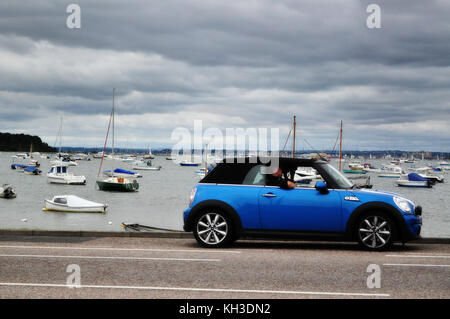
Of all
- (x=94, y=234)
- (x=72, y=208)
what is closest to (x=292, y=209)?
(x=94, y=234)

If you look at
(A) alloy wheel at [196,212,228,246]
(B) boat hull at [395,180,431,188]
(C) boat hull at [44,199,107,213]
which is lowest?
(C) boat hull at [44,199,107,213]

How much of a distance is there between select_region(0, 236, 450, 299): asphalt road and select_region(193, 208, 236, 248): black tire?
0.23m

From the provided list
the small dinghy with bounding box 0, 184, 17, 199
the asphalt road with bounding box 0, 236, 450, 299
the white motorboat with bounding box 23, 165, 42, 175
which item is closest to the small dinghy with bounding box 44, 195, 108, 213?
the small dinghy with bounding box 0, 184, 17, 199

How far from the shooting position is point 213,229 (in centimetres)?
1078

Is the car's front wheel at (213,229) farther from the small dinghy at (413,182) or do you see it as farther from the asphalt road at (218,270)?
the small dinghy at (413,182)

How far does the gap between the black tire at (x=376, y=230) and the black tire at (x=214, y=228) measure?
238cm

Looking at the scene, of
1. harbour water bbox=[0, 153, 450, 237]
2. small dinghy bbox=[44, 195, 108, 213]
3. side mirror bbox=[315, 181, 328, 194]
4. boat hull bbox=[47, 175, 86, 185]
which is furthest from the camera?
boat hull bbox=[47, 175, 86, 185]

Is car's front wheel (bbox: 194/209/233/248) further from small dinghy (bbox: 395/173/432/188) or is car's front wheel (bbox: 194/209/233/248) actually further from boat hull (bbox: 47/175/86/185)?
small dinghy (bbox: 395/173/432/188)

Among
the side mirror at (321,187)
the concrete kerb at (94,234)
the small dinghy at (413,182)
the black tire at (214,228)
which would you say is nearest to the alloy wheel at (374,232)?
the side mirror at (321,187)

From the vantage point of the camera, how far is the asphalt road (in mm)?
6906

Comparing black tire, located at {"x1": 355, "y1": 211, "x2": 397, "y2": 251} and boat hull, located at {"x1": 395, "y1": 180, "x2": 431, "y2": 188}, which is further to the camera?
boat hull, located at {"x1": 395, "y1": 180, "x2": 431, "y2": 188}

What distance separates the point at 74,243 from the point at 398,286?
677 centimetres
